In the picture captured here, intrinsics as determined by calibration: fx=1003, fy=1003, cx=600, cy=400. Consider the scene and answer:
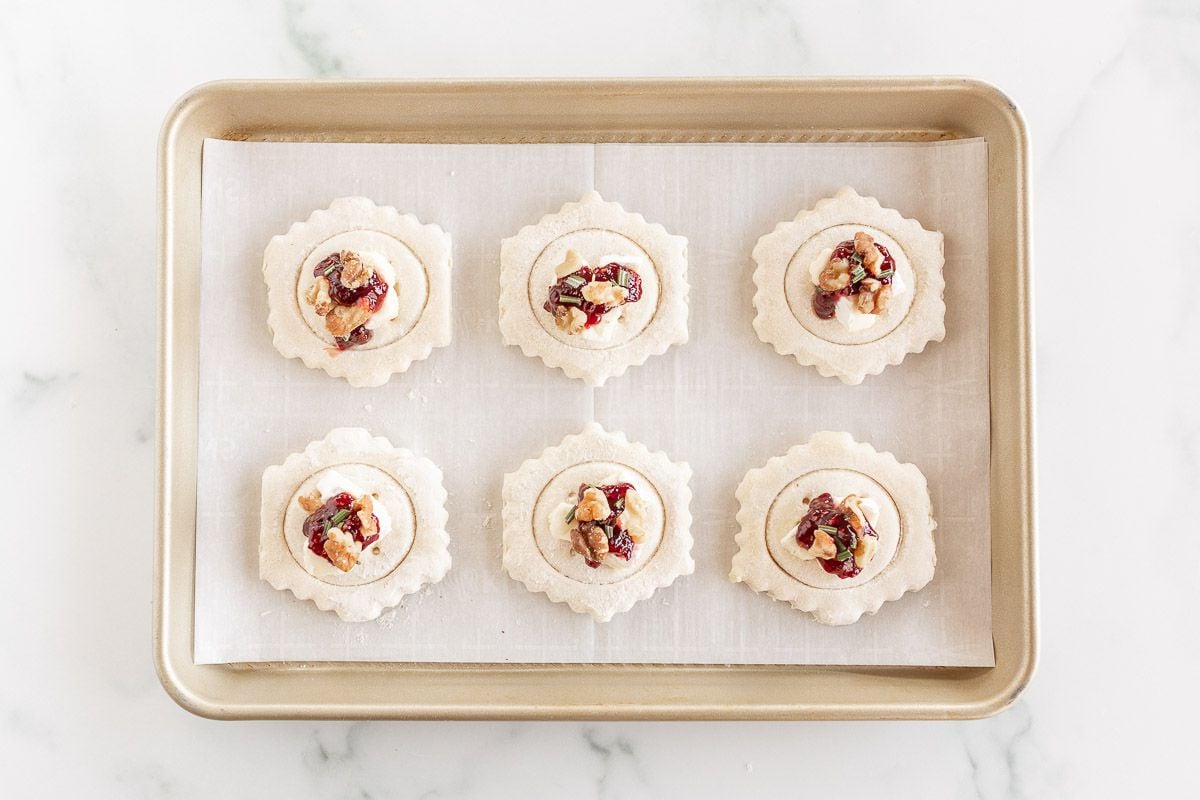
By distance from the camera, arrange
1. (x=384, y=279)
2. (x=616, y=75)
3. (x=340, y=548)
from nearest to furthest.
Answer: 1. (x=340, y=548)
2. (x=384, y=279)
3. (x=616, y=75)

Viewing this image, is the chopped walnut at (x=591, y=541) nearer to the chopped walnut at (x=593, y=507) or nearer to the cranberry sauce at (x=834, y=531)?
the chopped walnut at (x=593, y=507)

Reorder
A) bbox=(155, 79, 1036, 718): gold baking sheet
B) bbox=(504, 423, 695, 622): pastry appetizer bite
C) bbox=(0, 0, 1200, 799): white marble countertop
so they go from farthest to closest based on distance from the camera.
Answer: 1. bbox=(0, 0, 1200, 799): white marble countertop
2. bbox=(504, 423, 695, 622): pastry appetizer bite
3. bbox=(155, 79, 1036, 718): gold baking sheet

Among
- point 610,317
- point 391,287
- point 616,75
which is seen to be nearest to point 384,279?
point 391,287

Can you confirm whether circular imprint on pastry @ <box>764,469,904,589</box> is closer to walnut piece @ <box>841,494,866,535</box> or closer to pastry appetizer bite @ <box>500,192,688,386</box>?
walnut piece @ <box>841,494,866,535</box>

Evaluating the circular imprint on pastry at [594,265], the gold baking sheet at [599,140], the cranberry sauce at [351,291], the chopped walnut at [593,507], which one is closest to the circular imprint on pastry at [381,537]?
the gold baking sheet at [599,140]

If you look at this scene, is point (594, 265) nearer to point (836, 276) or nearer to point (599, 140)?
point (599, 140)

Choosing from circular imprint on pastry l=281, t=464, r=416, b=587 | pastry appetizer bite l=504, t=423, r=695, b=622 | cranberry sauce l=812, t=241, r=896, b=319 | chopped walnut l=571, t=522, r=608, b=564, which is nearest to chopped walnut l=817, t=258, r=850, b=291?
cranberry sauce l=812, t=241, r=896, b=319

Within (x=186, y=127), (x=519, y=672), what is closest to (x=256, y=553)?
(x=519, y=672)
